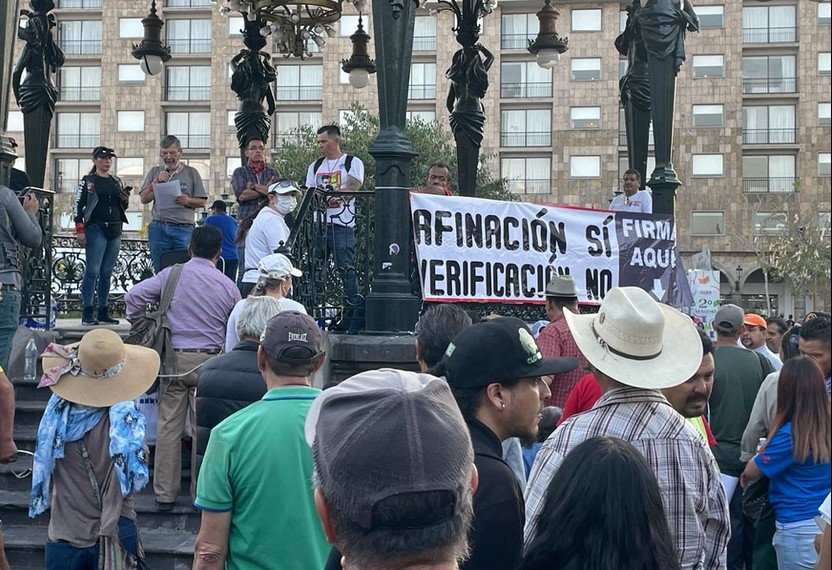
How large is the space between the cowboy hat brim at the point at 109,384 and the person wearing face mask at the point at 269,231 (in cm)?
336

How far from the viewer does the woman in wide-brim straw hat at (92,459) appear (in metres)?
5.81

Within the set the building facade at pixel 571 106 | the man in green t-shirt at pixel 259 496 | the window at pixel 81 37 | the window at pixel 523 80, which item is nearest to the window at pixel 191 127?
the building facade at pixel 571 106

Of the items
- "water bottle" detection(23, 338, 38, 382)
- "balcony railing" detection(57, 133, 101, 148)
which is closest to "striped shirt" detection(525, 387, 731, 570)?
"water bottle" detection(23, 338, 38, 382)

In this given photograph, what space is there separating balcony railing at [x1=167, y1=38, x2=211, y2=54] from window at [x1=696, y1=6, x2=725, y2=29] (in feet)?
101

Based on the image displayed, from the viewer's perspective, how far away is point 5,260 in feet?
31.0

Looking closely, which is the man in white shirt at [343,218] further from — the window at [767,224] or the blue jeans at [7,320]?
the window at [767,224]

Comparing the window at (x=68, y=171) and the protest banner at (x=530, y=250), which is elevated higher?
the window at (x=68, y=171)

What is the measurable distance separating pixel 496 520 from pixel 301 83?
67.5 metres

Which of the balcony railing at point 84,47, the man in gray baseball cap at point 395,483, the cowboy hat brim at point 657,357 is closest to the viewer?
the man in gray baseball cap at point 395,483

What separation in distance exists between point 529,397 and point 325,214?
698cm

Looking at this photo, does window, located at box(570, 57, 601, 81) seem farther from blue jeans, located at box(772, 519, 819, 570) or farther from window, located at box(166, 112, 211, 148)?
blue jeans, located at box(772, 519, 819, 570)

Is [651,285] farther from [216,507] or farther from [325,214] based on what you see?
[216,507]

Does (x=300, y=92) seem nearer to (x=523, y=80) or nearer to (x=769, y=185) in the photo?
(x=523, y=80)

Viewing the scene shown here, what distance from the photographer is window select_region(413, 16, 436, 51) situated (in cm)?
6638
